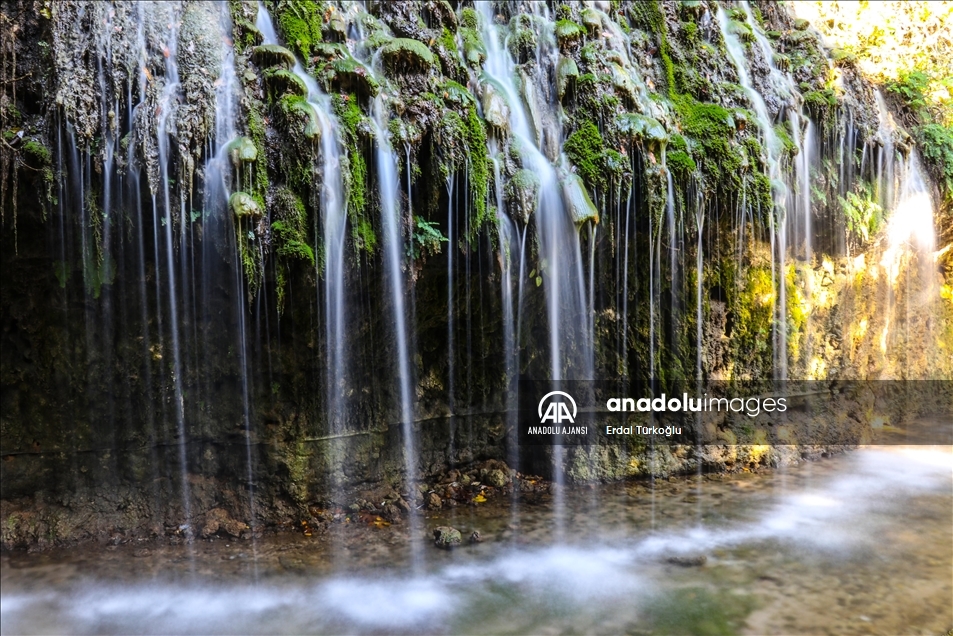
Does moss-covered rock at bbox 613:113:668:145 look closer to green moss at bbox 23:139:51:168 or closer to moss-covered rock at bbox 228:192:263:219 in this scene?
moss-covered rock at bbox 228:192:263:219

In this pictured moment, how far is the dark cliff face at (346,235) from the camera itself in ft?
17.4

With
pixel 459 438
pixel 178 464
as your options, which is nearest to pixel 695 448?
pixel 459 438

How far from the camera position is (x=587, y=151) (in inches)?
275

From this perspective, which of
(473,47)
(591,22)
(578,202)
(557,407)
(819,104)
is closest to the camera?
(578,202)

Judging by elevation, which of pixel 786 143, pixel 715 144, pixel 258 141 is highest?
pixel 786 143

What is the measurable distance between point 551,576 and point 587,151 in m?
4.91

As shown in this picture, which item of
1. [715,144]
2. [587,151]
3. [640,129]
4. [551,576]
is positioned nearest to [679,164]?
[640,129]

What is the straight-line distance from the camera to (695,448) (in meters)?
7.90

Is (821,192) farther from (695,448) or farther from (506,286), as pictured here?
(506,286)

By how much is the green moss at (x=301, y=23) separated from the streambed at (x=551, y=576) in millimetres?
5523

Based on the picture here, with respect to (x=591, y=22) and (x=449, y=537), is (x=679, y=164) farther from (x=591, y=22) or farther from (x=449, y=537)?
(x=449, y=537)

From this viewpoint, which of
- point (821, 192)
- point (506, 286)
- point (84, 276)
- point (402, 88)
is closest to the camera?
point (84, 276)

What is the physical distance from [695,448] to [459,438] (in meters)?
3.37

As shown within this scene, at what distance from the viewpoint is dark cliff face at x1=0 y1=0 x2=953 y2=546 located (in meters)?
5.29
